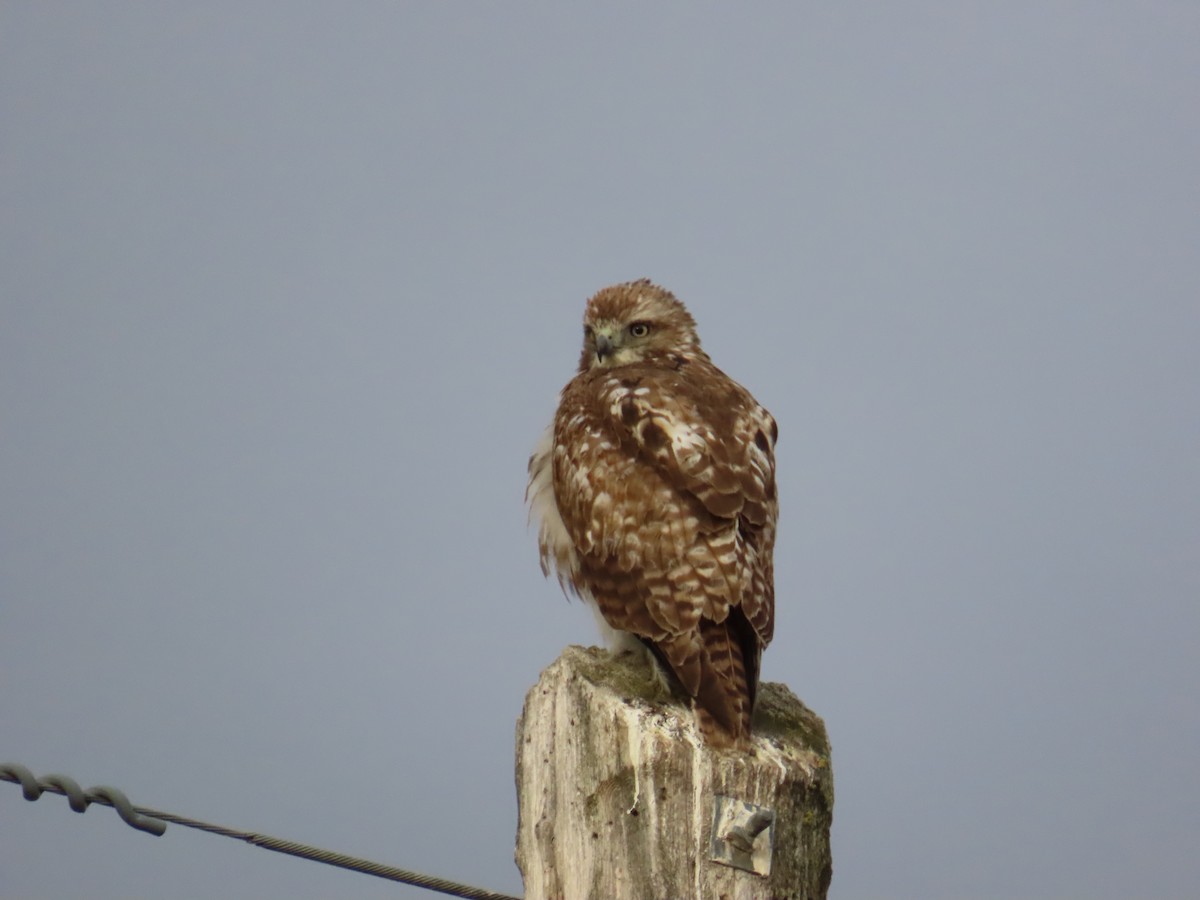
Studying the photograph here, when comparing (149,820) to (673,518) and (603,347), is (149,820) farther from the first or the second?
(603,347)

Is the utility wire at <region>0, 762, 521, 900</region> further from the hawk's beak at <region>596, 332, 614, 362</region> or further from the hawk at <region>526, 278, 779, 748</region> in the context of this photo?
the hawk's beak at <region>596, 332, 614, 362</region>

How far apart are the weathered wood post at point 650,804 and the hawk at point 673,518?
260 millimetres

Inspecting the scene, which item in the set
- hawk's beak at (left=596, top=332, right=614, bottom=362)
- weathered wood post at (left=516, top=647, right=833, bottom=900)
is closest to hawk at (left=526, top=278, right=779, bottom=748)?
weathered wood post at (left=516, top=647, right=833, bottom=900)

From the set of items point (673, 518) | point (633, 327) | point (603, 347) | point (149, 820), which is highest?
point (633, 327)

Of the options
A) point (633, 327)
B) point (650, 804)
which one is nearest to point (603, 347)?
point (633, 327)

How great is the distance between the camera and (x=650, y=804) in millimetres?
4668

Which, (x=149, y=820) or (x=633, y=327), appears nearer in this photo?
(x=149, y=820)

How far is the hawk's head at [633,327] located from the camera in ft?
29.7

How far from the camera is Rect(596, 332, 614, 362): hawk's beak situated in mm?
9000

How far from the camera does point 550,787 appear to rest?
5.00 meters

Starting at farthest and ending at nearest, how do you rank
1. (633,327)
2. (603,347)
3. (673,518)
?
(633,327) < (603,347) < (673,518)

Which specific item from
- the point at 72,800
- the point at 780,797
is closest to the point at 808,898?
the point at 780,797

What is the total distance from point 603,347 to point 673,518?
9.18 ft

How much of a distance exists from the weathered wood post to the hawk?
260mm
